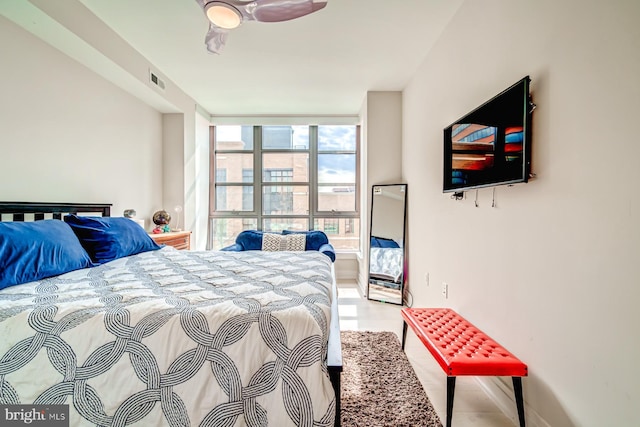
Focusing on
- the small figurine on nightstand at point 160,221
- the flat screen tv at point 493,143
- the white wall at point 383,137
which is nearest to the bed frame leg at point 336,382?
the flat screen tv at point 493,143

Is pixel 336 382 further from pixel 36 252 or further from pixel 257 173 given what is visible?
pixel 257 173

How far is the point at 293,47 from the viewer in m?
2.68

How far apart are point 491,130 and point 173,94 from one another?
3.59 m

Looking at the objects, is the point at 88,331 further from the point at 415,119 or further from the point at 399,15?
the point at 415,119

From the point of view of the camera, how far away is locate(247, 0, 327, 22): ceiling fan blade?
171 centimetres

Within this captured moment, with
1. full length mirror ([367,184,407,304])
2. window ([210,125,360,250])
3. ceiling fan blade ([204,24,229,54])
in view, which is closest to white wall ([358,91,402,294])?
full length mirror ([367,184,407,304])

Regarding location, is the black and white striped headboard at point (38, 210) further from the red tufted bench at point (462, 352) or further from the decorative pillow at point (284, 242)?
the red tufted bench at point (462, 352)

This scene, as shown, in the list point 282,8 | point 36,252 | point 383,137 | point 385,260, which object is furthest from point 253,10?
point 385,260

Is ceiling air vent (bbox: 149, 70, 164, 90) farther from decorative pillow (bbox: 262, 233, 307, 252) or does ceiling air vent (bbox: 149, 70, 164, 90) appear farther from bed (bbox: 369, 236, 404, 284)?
bed (bbox: 369, 236, 404, 284)

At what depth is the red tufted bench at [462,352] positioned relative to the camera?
1.38 metres

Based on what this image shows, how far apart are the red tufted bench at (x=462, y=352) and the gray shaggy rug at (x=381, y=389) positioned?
0.76 ft

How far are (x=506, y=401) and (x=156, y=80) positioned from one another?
13.8ft

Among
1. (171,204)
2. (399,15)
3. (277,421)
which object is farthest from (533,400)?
(171,204)
